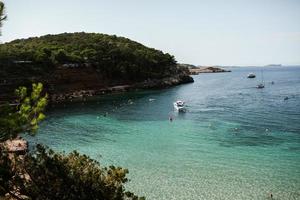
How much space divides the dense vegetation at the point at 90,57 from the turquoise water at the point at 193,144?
25427 millimetres

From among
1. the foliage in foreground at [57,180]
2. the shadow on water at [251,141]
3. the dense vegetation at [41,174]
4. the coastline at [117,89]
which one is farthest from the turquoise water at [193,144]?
the dense vegetation at [41,174]

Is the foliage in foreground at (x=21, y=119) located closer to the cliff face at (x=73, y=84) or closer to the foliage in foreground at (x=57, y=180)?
the foliage in foreground at (x=57, y=180)

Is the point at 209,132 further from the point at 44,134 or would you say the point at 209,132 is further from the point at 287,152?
the point at 44,134

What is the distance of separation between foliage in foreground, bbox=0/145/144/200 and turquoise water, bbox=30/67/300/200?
45.4ft

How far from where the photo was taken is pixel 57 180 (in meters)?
18.0

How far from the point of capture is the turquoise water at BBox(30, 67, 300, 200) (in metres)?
33.8

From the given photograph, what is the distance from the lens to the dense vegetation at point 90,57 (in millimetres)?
101500

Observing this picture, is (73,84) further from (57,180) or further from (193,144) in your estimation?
(57,180)

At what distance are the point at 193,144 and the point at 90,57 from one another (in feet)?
252

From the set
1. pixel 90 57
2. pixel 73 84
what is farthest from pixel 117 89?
pixel 73 84

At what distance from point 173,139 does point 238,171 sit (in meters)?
15.9

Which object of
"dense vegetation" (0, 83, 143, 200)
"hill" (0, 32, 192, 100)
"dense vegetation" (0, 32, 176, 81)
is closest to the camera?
"dense vegetation" (0, 83, 143, 200)

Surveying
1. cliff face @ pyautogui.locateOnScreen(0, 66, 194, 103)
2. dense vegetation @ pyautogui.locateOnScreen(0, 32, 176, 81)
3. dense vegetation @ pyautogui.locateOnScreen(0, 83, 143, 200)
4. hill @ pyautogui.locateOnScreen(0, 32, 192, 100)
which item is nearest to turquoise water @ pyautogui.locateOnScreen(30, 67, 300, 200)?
dense vegetation @ pyautogui.locateOnScreen(0, 83, 143, 200)

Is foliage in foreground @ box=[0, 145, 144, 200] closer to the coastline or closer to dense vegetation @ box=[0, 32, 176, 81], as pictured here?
the coastline
